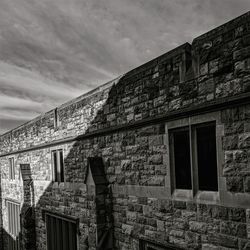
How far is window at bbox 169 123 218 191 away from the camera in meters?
4.06

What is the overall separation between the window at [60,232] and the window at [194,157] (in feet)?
14.2

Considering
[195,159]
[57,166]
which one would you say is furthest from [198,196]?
[57,166]

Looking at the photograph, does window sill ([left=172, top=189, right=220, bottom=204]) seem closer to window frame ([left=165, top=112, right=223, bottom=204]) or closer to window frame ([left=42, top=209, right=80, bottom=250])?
window frame ([left=165, top=112, right=223, bottom=204])

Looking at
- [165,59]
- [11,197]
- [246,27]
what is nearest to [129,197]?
[165,59]

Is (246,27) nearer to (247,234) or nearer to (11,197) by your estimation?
(247,234)

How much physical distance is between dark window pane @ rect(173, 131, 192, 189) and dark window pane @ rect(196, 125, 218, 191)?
0.23m

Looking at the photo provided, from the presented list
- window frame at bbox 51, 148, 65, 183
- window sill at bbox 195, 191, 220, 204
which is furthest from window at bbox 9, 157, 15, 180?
window sill at bbox 195, 191, 220, 204

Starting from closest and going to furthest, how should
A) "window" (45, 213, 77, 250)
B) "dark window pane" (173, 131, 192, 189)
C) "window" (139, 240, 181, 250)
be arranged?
1. "dark window pane" (173, 131, 192, 189)
2. "window" (139, 240, 181, 250)
3. "window" (45, 213, 77, 250)

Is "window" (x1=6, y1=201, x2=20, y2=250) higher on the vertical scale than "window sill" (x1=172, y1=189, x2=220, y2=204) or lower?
lower

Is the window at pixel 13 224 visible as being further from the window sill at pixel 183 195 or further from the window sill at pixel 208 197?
the window sill at pixel 208 197

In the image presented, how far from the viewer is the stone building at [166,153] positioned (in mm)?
3650

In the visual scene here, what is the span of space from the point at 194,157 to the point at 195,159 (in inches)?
1.5

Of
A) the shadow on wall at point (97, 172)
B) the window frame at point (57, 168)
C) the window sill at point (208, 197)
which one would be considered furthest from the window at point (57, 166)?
the window sill at point (208, 197)

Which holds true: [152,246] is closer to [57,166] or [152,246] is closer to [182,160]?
[182,160]
